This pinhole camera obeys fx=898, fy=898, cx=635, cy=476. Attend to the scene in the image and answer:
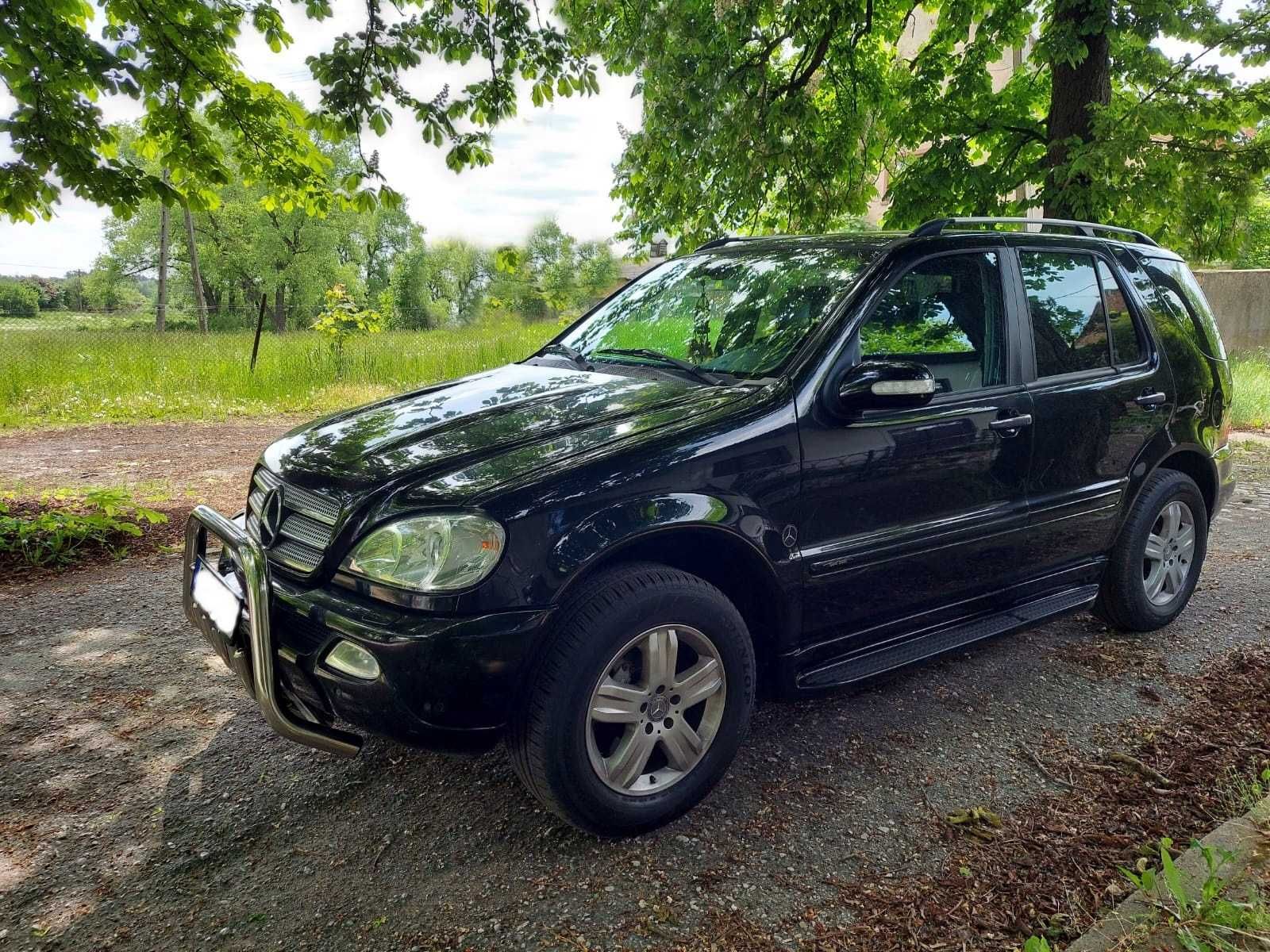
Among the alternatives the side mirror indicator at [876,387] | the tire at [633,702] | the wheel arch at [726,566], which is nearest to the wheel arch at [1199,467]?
the side mirror indicator at [876,387]

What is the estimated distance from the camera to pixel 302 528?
2.89 meters

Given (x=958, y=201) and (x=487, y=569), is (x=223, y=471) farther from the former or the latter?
(x=958, y=201)

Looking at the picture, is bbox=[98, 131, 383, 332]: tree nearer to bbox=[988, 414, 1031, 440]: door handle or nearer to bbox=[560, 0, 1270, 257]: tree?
bbox=[560, 0, 1270, 257]: tree

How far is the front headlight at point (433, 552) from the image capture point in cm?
252

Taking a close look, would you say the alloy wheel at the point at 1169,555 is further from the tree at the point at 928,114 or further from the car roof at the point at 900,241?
the tree at the point at 928,114

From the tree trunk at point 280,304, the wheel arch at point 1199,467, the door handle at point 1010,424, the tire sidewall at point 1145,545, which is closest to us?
the door handle at point 1010,424

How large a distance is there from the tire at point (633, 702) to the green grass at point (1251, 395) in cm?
1013

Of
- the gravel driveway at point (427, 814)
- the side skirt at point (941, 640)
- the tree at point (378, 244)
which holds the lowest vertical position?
the gravel driveway at point (427, 814)

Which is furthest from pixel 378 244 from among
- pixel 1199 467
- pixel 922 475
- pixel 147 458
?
pixel 922 475

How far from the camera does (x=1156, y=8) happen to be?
23.5 ft

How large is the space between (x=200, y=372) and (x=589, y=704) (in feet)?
40.9

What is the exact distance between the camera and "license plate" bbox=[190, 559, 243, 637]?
2.88 metres

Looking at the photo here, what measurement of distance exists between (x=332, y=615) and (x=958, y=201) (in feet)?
25.9

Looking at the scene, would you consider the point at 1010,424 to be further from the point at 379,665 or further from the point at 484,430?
the point at 379,665
